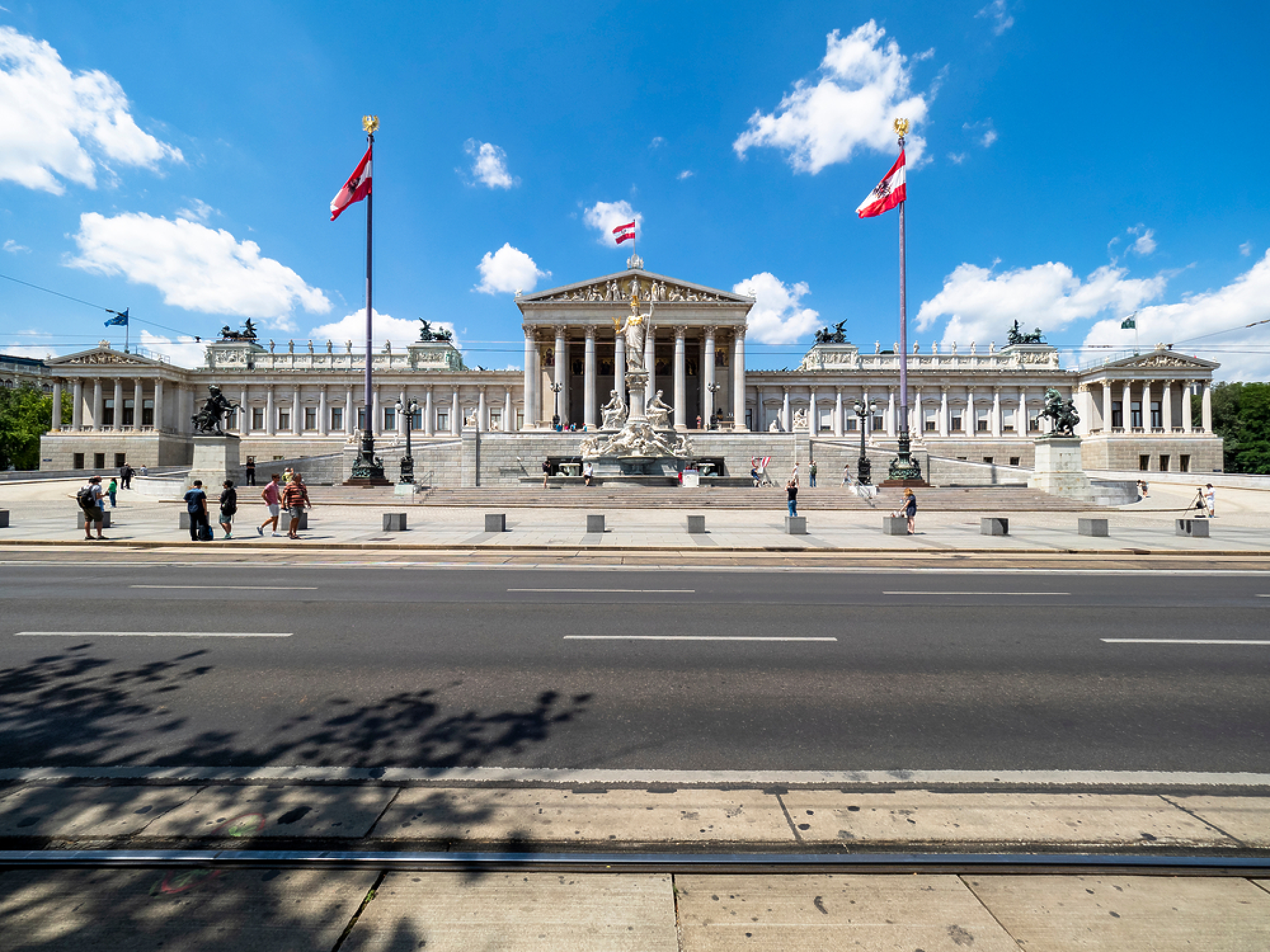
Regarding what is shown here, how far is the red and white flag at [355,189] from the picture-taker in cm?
3216

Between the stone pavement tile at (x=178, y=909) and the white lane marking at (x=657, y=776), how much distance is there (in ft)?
3.42

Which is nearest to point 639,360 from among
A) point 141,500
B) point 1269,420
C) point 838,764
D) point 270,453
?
point 141,500

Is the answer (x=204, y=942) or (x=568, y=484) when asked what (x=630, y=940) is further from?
(x=568, y=484)

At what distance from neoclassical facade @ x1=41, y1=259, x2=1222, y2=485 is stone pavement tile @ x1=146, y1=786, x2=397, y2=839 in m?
66.7

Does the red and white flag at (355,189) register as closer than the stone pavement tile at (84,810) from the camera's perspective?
No

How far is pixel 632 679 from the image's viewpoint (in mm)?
6180

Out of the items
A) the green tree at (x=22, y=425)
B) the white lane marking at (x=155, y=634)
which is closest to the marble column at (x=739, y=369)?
the white lane marking at (x=155, y=634)

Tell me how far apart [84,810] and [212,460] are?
1488 inches

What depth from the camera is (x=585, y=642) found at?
744 cm

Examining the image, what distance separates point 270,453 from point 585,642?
8819cm

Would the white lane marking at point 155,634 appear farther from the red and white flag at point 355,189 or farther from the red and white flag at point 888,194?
the red and white flag at point 888,194

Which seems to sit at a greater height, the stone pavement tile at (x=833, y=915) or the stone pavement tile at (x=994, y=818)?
the stone pavement tile at (x=994, y=818)

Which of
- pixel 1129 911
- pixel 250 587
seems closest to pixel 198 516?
pixel 250 587

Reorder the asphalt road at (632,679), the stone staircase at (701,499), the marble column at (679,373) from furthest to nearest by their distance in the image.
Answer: the marble column at (679,373)
the stone staircase at (701,499)
the asphalt road at (632,679)
